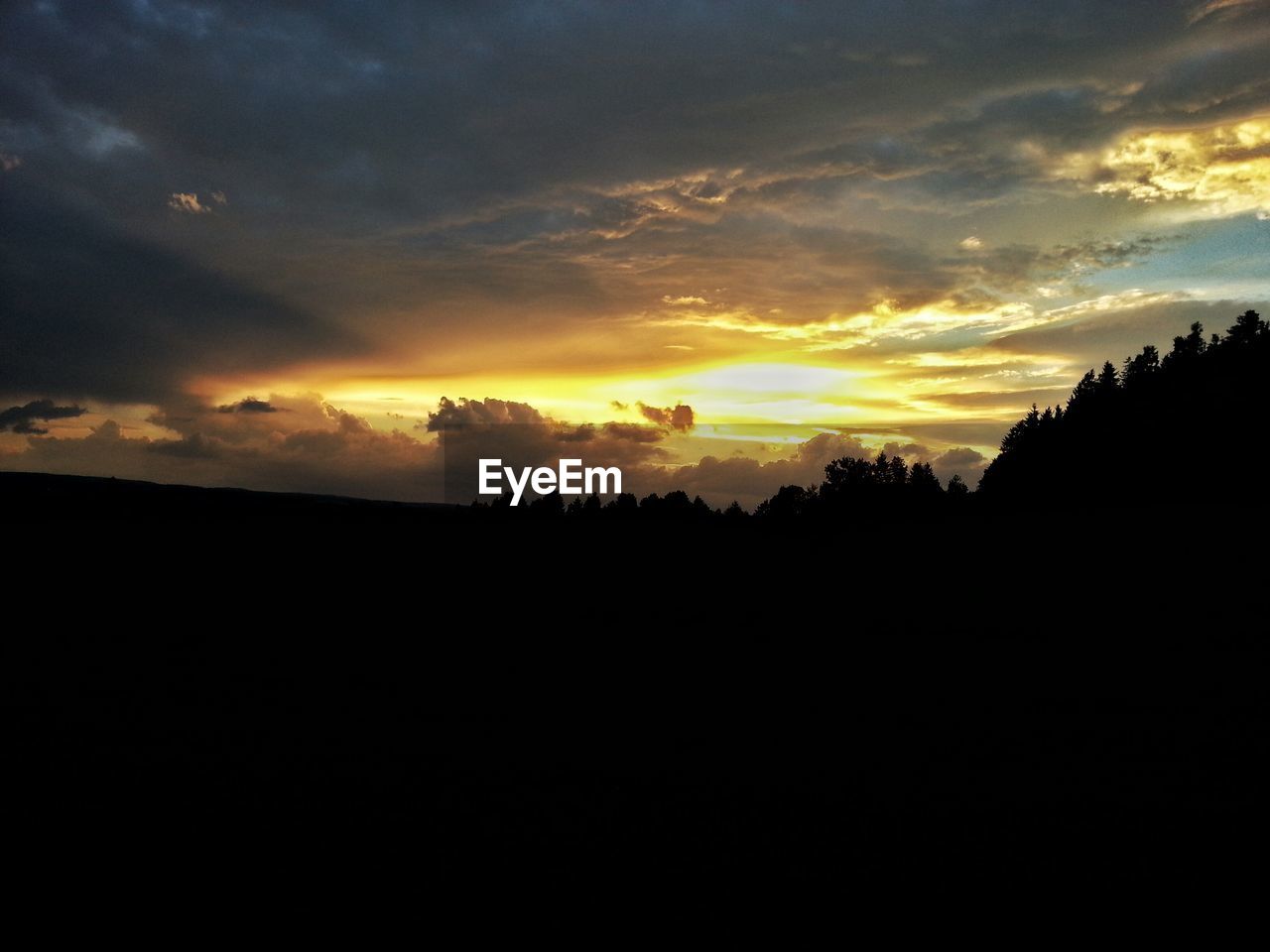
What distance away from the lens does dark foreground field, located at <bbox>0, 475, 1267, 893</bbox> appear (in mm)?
13133

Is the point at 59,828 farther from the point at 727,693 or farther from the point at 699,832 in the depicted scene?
the point at 727,693

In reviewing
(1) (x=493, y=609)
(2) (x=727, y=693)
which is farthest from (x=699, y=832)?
(1) (x=493, y=609)

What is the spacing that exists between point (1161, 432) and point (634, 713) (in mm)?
74251

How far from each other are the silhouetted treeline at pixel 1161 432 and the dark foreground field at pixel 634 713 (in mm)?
31216

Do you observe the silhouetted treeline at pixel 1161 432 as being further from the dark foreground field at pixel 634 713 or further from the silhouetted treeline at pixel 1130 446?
the dark foreground field at pixel 634 713

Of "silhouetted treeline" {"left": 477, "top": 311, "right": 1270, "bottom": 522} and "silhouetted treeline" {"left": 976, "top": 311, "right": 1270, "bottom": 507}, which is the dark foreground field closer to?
"silhouetted treeline" {"left": 477, "top": 311, "right": 1270, "bottom": 522}

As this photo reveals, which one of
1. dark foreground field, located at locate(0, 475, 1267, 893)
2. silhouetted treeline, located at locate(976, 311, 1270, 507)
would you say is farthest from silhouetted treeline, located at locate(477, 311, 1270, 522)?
dark foreground field, located at locate(0, 475, 1267, 893)

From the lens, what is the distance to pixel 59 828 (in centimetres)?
1355

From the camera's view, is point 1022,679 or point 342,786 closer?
point 342,786

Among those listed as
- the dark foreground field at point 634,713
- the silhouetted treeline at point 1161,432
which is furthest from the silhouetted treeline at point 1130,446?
the dark foreground field at point 634,713

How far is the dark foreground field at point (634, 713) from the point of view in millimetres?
13133

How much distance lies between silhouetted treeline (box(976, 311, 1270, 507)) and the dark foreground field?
31216mm

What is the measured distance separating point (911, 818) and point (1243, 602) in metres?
26.0

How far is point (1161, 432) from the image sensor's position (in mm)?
76188
